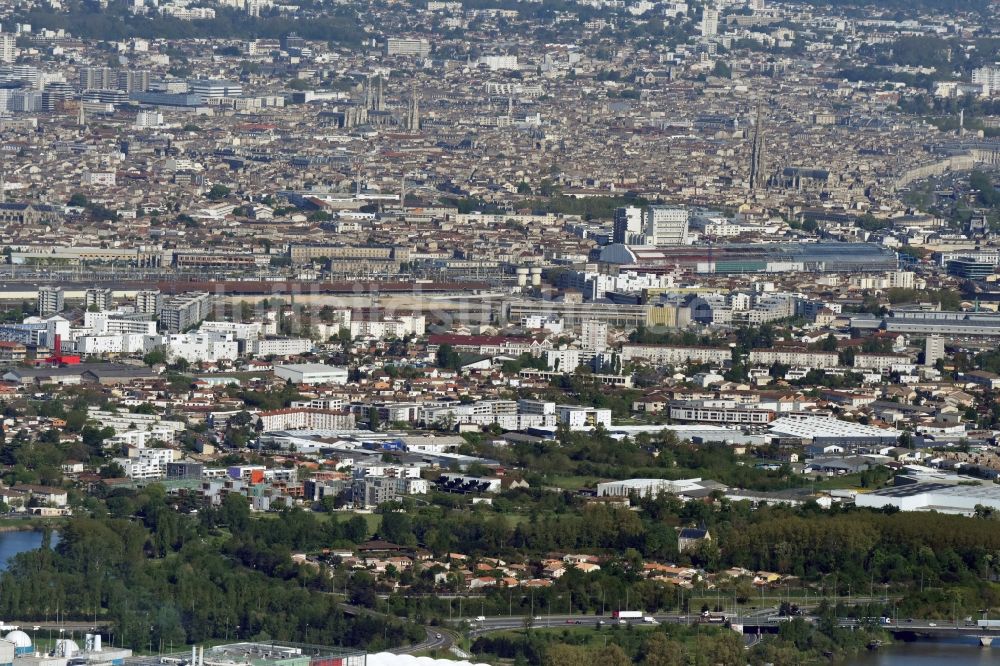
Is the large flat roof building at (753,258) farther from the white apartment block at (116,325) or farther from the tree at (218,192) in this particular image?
the white apartment block at (116,325)

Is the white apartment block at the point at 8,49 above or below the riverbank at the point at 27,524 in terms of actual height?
above

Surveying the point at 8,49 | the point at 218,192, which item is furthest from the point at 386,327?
the point at 8,49

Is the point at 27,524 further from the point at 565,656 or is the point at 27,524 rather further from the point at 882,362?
the point at 882,362

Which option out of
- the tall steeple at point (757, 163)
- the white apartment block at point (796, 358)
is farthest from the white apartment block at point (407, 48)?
the white apartment block at point (796, 358)

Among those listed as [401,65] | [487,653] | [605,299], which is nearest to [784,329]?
[605,299]

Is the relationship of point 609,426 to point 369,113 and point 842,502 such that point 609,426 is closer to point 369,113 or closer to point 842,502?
point 842,502

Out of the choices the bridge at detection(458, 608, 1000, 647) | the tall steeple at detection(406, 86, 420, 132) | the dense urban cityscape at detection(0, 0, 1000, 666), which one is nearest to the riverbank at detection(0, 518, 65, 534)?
the dense urban cityscape at detection(0, 0, 1000, 666)
